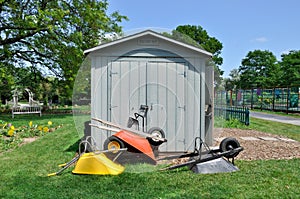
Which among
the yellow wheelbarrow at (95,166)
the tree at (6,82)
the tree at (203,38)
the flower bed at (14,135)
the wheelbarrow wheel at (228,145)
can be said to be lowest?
the flower bed at (14,135)

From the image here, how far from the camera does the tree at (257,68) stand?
1831 inches

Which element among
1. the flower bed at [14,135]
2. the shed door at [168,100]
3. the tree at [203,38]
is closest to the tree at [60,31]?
the flower bed at [14,135]

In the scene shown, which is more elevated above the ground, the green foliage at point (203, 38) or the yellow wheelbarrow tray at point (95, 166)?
the green foliage at point (203, 38)

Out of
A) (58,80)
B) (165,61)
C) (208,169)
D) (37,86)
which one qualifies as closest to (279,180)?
(208,169)

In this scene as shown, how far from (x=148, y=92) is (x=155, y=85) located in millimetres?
184

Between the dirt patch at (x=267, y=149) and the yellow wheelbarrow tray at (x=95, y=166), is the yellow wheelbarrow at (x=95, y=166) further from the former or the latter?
the dirt patch at (x=267, y=149)

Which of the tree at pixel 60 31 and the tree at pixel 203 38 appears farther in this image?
the tree at pixel 203 38

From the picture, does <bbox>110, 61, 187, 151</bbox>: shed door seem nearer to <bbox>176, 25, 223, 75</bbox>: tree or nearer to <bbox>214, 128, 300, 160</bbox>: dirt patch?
<bbox>214, 128, 300, 160</bbox>: dirt patch

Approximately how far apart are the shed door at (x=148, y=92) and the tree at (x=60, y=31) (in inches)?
354

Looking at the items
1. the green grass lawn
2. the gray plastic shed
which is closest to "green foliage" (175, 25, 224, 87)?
the gray plastic shed

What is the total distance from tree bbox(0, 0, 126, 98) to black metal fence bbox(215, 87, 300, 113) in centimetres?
750

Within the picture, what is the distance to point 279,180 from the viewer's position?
3969mm

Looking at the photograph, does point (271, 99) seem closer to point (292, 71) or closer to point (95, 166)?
point (292, 71)

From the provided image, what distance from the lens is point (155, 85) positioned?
5422mm
